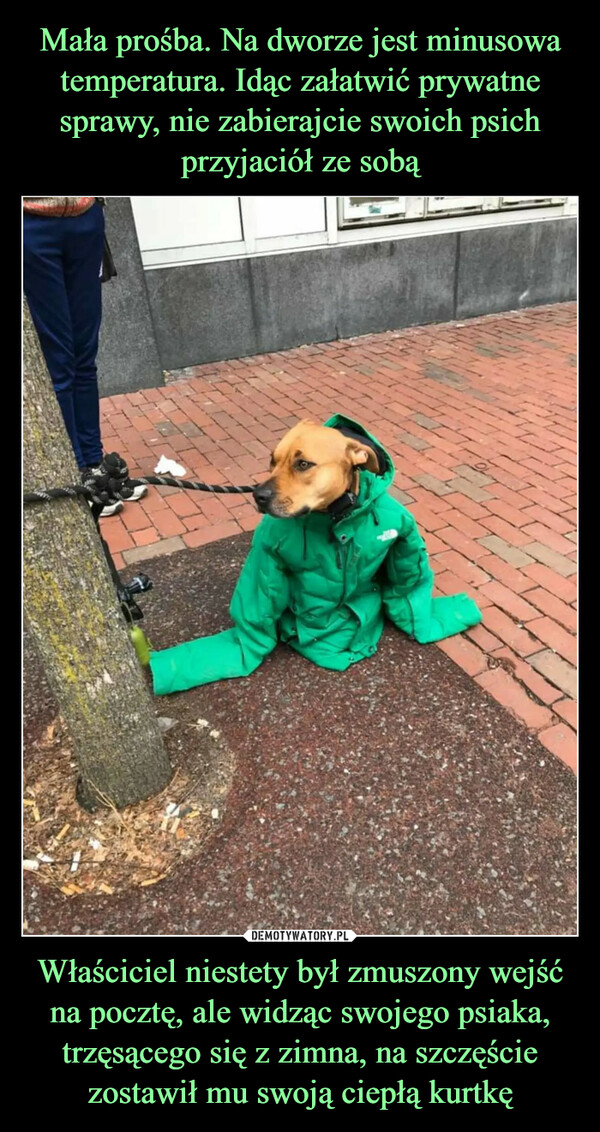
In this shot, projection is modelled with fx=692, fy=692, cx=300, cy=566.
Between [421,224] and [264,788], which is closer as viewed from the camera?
[264,788]

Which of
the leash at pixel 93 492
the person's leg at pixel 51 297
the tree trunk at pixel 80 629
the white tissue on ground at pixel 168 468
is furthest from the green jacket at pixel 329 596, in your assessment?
the white tissue on ground at pixel 168 468

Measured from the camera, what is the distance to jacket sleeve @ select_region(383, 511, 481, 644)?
2977 millimetres

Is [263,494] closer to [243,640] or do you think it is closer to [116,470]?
[116,470]

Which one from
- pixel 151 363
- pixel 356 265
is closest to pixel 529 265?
pixel 356 265

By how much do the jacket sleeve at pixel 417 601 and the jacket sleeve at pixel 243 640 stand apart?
509mm

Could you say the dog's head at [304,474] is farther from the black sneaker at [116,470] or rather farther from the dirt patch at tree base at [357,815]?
the dirt patch at tree base at [357,815]

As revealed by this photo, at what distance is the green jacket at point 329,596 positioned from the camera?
2.73 meters

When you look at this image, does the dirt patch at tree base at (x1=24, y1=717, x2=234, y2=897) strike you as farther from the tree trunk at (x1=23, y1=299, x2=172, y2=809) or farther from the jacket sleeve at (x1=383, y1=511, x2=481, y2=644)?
the jacket sleeve at (x1=383, y1=511, x2=481, y2=644)

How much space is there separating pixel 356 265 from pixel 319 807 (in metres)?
6.26

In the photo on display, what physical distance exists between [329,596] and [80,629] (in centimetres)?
116

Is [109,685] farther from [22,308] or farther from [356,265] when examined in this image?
[356,265]

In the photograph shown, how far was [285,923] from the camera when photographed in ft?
6.97

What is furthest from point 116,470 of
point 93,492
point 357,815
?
point 357,815

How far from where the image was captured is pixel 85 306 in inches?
148
